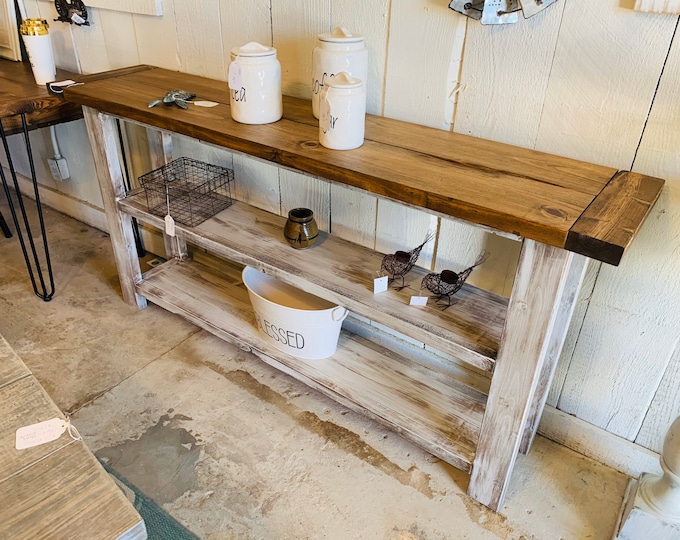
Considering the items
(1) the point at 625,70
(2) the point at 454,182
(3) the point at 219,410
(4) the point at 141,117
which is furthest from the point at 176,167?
(1) the point at 625,70

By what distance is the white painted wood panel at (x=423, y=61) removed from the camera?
131 centimetres

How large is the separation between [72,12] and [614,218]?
205 centimetres

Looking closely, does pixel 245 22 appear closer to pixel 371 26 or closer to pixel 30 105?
pixel 371 26

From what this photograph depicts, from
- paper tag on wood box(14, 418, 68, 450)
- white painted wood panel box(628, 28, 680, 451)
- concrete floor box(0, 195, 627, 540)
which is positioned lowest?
concrete floor box(0, 195, 627, 540)

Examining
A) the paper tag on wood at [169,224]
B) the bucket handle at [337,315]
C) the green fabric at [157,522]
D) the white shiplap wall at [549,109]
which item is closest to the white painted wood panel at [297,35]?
the white shiplap wall at [549,109]

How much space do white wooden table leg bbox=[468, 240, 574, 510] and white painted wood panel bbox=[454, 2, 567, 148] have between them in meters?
0.37

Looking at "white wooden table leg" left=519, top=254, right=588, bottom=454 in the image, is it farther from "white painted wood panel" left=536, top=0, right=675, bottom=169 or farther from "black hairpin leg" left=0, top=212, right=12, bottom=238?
"black hairpin leg" left=0, top=212, right=12, bottom=238

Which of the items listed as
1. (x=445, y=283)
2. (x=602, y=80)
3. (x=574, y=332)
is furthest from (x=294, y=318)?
(x=602, y=80)

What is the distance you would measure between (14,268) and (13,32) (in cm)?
102

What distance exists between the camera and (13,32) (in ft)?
7.47

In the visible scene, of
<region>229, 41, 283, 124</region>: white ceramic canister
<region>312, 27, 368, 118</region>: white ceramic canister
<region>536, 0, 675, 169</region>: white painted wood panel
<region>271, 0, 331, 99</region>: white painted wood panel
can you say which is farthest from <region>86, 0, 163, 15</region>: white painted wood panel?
<region>536, 0, 675, 169</region>: white painted wood panel

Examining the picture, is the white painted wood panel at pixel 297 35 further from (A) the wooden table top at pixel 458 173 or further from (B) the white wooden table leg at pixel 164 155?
(B) the white wooden table leg at pixel 164 155

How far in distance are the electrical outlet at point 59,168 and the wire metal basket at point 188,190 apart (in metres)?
0.78

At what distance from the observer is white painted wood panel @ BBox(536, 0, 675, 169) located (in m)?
1.10
